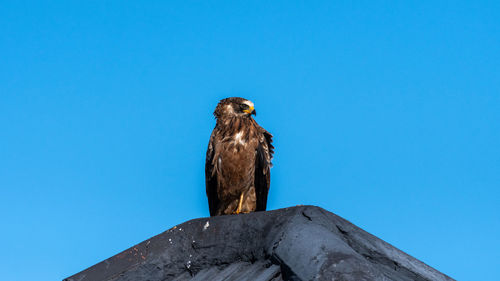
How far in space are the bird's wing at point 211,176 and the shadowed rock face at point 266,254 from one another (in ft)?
10.3

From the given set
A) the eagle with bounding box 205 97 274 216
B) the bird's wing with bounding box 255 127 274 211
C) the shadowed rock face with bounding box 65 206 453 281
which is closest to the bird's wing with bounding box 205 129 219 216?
the eagle with bounding box 205 97 274 216

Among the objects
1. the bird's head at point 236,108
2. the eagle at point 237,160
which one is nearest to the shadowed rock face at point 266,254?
the eagle at point 237,160

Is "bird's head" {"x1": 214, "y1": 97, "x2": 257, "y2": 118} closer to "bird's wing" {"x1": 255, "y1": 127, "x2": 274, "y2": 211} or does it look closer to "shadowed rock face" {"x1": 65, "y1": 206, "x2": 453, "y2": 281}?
"bird's wing" {"x1": 255, "y1": 127, "x2": 274, "y2": 211}

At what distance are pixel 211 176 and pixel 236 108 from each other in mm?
910

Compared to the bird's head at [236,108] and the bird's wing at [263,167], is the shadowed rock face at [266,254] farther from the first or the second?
the bird's head at [236,108]

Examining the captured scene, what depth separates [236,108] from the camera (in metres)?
6.68

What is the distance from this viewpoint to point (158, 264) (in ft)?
10.7

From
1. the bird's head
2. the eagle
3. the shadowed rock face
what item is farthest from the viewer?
the bird's head

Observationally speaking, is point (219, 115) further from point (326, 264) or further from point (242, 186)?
point (326, 264)

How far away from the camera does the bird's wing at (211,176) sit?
649cm

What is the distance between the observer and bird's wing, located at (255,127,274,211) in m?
6.50

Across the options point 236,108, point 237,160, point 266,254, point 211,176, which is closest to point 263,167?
point 237,160

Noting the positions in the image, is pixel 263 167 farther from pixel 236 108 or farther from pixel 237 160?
pixel 236 108

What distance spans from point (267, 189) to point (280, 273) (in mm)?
4177
